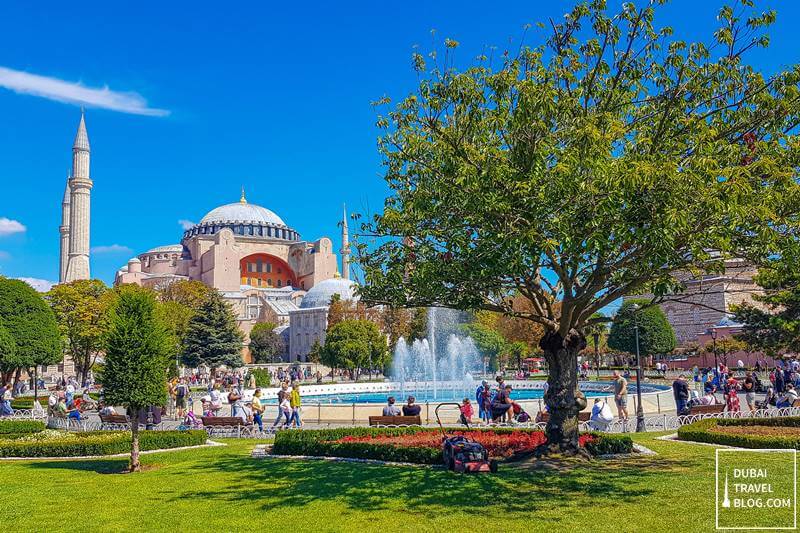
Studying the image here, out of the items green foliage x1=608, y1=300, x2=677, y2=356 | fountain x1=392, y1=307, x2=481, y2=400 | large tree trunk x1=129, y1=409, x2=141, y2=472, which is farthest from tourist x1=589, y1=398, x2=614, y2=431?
green foliage x1=608, y1=300, x2=677, y2=356

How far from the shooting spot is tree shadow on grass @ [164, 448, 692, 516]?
305 inches

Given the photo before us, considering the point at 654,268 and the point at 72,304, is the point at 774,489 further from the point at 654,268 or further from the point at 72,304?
the point at 72,304

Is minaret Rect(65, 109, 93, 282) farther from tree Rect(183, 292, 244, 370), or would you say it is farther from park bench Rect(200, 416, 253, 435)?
park bench Rect(200, 416, 253, 435)

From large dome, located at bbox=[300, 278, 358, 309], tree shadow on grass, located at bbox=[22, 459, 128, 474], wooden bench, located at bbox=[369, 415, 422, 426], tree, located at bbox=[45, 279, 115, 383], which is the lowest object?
tree shadow on grass, located at bbox=[22, 459, 128, 474]

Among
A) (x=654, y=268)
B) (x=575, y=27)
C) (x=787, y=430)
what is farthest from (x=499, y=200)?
(x=787, y=430)

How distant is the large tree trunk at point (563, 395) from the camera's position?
33.4 feet

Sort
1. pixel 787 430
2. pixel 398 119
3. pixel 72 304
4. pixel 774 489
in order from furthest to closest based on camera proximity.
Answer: pixel 72 304 → pixel 787 430 → pixel 398 119 → pixel 774 489

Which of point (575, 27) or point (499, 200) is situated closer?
point (499, 200)

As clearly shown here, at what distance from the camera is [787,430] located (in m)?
12.5

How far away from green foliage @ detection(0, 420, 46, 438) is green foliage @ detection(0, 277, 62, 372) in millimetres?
9377

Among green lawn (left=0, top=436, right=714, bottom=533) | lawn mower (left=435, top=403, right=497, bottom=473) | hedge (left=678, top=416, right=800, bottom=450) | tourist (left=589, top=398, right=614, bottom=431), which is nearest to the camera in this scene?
green lawn (left=0, top=436, right=714, bottom=533)

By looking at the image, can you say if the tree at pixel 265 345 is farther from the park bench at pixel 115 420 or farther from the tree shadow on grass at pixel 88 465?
the tree shadow on grass at pixel 88 465

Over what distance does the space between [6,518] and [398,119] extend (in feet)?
24.0

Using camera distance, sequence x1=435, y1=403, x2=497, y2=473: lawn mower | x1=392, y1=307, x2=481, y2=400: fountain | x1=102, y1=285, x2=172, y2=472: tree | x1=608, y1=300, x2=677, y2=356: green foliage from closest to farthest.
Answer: x1=435, y1=403, x2=497, y2=473: lawn mower → x1=102, y1=285, x2=172, y2=472: tree → x1=608, y1=300, x2=677, y2=356: green foliage → x1=392, y1=307, x2=481, y2=400: fountain
